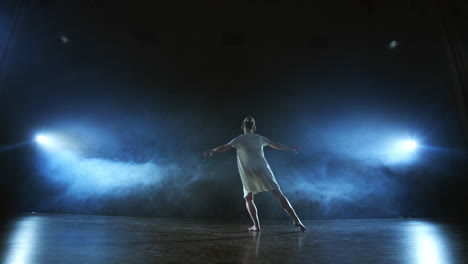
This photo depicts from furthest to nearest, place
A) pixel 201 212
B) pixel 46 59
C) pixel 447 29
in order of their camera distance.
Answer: pixel 46 59 < pixel 201 212 < pixel 447 29

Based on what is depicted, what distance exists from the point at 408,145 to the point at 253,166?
4.73 meters

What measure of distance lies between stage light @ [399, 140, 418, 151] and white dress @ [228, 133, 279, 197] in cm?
435

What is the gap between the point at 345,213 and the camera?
5859 millimetres

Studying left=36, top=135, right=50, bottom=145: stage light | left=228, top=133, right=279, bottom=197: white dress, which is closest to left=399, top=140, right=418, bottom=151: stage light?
left=228, top=133, right=279, bottom=197: white dress

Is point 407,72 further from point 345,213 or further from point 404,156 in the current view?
point 345,213

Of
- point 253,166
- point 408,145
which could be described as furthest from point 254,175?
point 408,145

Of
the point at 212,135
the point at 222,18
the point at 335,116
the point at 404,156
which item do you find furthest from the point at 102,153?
the point at 404,156

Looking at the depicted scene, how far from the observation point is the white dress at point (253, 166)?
3229mm

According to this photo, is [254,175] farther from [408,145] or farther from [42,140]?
[42,140]

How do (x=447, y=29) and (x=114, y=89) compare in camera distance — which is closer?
(x=447, y=29)

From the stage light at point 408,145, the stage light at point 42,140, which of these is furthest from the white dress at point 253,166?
the stage light at point 42,140

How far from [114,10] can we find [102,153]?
3252 mm

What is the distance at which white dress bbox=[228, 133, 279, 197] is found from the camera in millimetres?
3229

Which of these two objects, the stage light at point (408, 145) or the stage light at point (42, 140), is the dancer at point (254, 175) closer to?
the stage light at point (408, 145)
